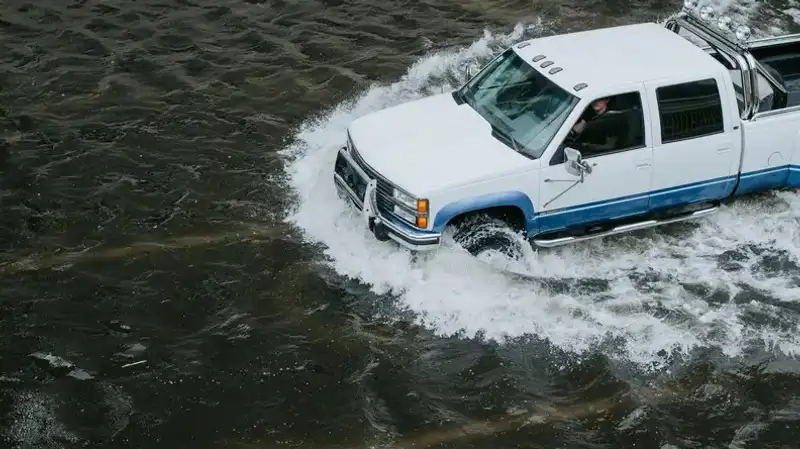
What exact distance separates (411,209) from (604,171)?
206 cm

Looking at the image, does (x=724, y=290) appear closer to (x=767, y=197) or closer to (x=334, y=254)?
(x=767, y=197)

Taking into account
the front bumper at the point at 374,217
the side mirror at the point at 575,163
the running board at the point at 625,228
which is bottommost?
the running board at the point at 625,228

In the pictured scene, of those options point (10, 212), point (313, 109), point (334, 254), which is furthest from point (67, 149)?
point (334, 254)

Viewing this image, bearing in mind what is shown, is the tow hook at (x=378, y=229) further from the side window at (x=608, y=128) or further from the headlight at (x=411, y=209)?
the side window at (x=608, y=128)

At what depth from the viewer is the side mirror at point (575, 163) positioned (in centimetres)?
890

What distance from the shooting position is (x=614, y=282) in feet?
31.7

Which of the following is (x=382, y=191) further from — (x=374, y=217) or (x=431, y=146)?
(x=431, y=146)

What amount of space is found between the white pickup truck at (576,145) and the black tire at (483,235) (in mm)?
15

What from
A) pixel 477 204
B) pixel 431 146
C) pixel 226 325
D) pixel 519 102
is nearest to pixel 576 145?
pixel 519 102

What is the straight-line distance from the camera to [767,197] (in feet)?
36.0

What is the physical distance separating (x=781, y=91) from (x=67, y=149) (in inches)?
348

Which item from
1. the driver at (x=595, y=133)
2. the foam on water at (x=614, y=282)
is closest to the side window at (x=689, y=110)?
the driver at (x=595, y=133)

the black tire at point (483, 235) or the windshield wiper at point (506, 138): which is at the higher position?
the windshield wiper at point (506, 138)

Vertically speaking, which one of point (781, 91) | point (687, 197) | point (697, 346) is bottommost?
point (697, 346)
